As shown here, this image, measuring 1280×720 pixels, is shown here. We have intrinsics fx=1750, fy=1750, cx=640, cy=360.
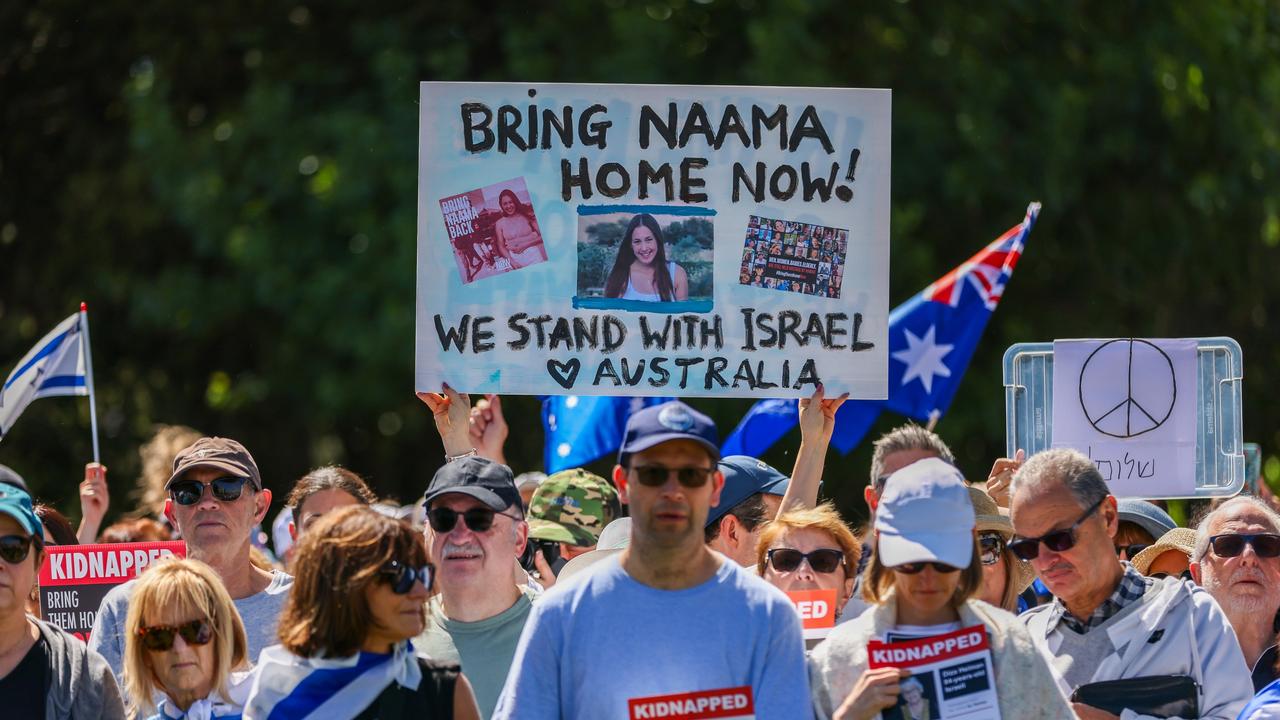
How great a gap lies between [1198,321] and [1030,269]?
63.1 inches

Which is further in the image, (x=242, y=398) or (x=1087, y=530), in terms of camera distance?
(x=242, y=398)

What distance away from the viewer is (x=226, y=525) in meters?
5.06

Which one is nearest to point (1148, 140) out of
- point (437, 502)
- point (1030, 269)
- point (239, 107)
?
point (1030, 269)

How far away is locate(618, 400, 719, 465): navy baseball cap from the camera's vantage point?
3.67 meters

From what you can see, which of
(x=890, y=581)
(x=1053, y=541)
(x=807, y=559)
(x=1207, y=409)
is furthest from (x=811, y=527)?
(x=1207, y=409)

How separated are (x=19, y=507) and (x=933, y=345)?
444cm

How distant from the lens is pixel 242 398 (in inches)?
496

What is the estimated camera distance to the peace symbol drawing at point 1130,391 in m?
6.10

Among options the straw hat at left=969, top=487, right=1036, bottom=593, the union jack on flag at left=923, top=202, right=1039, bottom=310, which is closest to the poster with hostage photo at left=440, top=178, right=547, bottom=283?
the straw hat at left=969, top=487, right=1036, bottom=593

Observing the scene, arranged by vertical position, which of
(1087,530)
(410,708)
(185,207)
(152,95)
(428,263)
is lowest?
(410,708)

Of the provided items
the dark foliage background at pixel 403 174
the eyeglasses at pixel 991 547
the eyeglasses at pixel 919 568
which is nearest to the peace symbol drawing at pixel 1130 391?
the eyeglasses at pixel 991 547

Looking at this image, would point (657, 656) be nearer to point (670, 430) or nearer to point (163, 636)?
point (670, 430)

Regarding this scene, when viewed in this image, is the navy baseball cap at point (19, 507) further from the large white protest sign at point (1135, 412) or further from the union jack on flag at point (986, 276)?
the union jack on flag at point (986, 276)

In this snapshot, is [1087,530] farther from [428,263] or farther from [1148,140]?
[1148,140]
